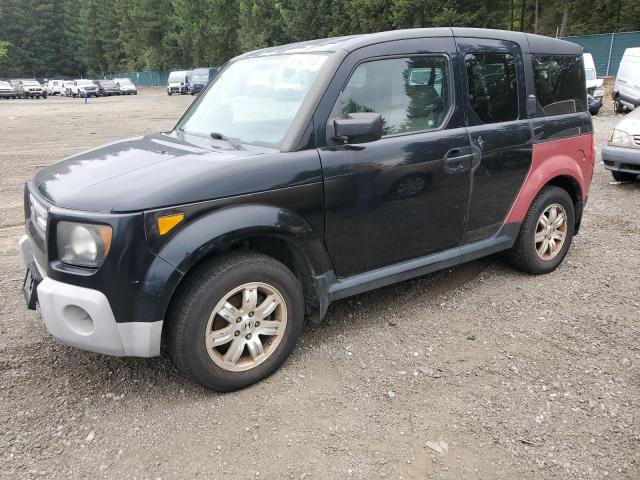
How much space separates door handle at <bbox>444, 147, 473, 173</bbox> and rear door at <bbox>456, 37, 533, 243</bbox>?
0.09 meters

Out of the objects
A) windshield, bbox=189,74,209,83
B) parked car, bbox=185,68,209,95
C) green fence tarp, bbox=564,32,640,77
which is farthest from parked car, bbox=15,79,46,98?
green fence tarp, bbox=564,32,640,77

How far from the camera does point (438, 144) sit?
3.57 metres

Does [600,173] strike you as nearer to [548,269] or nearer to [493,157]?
[548,269]

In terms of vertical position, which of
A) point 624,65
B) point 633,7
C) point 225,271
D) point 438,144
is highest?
point 633,7

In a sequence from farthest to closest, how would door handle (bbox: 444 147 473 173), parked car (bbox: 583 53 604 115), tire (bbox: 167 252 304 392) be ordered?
1. parked car (bbox: 583 53 604 115)
2. door handle (bbox: 444 147 473 173)
3. tire (bbox: 167 252 304 392)

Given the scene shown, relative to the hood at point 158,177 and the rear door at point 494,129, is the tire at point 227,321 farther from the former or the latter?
the rear door at point 494,129

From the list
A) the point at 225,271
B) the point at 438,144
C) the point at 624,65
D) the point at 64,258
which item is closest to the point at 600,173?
the point at 438,144

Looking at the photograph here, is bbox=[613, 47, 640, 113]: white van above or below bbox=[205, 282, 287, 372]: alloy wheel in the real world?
above

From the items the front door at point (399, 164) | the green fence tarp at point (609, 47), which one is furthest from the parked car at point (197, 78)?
the front door at point (399, 164)

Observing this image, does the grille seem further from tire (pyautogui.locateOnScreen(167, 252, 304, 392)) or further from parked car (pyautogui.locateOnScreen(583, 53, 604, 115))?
parked car (pyautogui.locateOnScreen(583, 53, 604, 115))

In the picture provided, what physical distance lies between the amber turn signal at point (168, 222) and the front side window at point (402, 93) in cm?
118

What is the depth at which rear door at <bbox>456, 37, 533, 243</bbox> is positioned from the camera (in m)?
3.81

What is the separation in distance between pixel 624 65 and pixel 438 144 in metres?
17.4

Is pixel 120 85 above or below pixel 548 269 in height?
above
